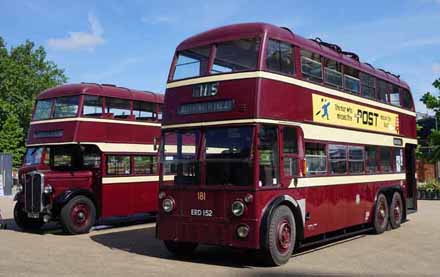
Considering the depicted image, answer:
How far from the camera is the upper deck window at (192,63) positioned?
10289 millimetres

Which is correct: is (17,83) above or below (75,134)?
above

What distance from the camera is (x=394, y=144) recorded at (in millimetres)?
15156

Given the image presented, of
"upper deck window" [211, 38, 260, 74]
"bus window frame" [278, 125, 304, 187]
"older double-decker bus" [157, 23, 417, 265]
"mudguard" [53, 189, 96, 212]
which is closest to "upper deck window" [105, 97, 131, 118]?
"mudguard" [53, 189, 96, 212]

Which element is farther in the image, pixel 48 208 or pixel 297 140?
pixel 48 208

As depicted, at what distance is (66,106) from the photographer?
15.3 metres

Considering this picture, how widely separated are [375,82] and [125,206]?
25.9ft

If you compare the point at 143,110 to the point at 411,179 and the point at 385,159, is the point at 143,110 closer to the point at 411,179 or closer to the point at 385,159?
the point at 385,159

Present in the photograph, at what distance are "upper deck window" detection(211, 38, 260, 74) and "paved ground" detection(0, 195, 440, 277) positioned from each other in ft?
11.7

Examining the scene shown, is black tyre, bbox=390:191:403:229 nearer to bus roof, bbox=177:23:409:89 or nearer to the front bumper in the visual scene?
bus roof, bbox=177:23:409:89

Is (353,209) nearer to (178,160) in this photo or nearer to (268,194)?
(268,194)

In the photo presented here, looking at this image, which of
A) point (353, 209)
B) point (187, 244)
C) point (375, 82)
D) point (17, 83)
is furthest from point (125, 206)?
point (17, 83)

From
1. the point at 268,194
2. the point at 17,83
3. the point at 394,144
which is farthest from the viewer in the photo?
the point at 17,83

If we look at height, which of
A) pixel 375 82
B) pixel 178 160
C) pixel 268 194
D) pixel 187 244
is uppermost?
pixel 375 82

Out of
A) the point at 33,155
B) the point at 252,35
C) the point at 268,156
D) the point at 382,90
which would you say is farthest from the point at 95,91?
the point at 382,90
